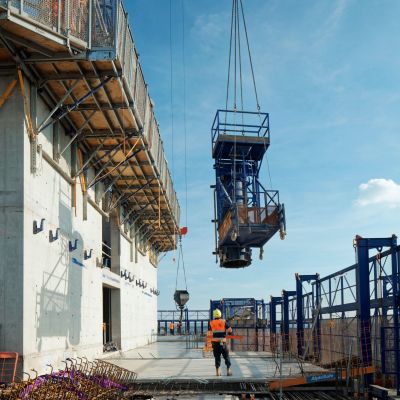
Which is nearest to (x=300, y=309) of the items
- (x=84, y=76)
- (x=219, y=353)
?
(x=219, y=353)

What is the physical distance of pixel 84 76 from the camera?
12.6m

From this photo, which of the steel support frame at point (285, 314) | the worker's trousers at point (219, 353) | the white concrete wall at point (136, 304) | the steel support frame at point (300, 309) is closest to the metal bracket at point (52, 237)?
the worker's trousers at point (219, 353)

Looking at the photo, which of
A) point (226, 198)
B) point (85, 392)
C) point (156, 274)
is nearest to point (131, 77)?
point (85, 392)

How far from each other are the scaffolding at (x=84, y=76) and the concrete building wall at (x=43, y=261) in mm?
448

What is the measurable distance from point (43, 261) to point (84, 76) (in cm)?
434

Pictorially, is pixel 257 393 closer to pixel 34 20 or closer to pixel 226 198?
pixel 34 20

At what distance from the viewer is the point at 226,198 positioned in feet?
81.7

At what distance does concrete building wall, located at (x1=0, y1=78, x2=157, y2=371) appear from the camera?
11.7 metres

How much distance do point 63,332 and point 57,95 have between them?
6146 millimetres

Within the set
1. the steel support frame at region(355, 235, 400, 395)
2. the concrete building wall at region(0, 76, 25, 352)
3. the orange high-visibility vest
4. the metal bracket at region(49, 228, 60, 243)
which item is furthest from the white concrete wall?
the concrete building wall at region(0, 76, 25, 352)

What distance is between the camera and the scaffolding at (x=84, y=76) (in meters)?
10.7

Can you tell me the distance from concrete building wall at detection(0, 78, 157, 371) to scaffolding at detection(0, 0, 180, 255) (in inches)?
17.6

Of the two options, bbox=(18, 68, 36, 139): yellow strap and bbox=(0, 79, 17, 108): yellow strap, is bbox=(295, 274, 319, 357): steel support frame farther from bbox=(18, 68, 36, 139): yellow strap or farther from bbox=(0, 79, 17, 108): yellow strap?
bbox=(0, 79, 17, 108): yellow strap

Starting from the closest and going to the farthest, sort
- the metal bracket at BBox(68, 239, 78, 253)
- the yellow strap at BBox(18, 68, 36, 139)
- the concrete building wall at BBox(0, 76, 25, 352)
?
1. the concrete building wall at BBox(0, 76, 25, 352)
2. the yellow strap at BBox(18, 68, 36, 139)
3. the metal bracket at BBox(68, 239, 78, 253)
